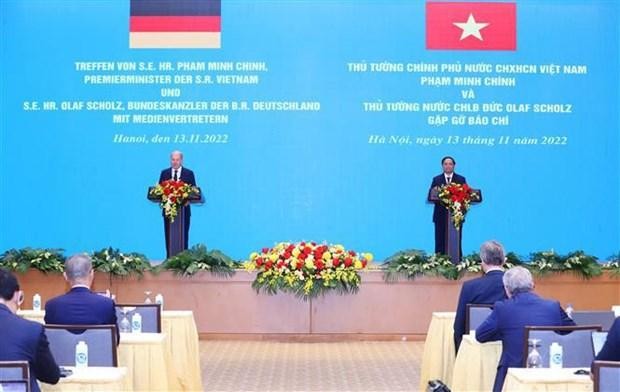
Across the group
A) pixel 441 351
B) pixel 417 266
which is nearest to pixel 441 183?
pixel 417 266

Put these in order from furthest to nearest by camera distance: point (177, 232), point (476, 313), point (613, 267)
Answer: point (177, 232) → point (613, 267) → point (476, 313)

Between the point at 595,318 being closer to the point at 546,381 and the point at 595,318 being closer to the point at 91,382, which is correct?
the point at 546,381

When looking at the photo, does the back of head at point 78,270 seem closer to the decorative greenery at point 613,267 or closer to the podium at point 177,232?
the podium at point 177,232

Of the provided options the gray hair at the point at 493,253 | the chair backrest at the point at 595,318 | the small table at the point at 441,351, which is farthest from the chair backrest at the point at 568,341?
the small table at the point at 441,351

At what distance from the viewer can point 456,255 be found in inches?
367

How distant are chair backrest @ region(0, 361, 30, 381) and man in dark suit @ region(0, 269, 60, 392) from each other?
144mm

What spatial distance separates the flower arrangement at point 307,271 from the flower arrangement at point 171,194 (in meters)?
0.91

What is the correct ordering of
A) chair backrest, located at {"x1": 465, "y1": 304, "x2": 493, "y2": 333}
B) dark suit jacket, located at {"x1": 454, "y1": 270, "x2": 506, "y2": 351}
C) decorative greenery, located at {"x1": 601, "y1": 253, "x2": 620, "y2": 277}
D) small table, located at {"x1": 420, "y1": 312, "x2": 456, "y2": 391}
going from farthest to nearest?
decorative greenery, located at {"x1": 601, "y1": 253, "x2": 620, "y2": 277} → small table, located at {"x1": 420, "y1": 312, "x2": 456, "y2": 391} → dark suit jacket, located at {"x1": 454, "y1": 270, "x2": 506, "y2": 351} → chair backrest, located at {"x1": 465, "y1": 304, "x2": 493, "y2": 333}

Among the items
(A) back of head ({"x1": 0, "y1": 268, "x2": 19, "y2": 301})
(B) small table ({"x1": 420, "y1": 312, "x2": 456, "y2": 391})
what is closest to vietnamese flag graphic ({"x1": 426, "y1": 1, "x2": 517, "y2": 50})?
(B) small table ({"x1": 420, "y1": 312, "x2": 456, "y2": 391})

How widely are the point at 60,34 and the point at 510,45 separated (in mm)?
5596

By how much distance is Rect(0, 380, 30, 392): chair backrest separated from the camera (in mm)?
3354

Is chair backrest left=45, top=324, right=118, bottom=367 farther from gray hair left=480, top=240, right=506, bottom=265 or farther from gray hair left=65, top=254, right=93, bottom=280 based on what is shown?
gray hair left=480, top=240, right=506, bottom=265

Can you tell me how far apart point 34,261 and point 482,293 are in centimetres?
501

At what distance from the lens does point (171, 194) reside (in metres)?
9.04
